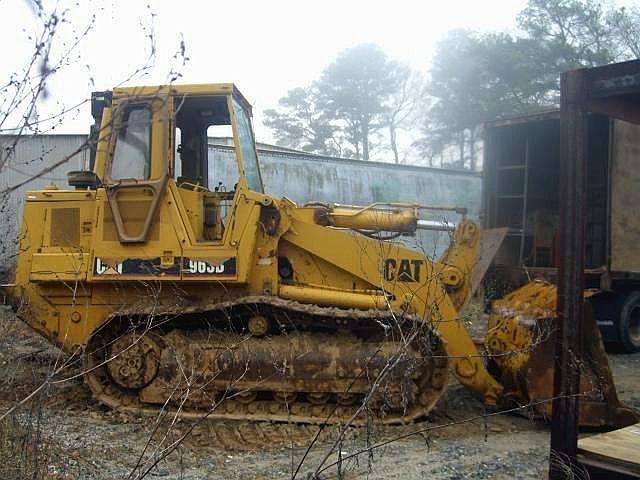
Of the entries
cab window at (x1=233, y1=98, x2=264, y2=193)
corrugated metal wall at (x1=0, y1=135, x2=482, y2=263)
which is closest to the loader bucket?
cab window at (x1=233, y1=98, x2=264, y2=193)

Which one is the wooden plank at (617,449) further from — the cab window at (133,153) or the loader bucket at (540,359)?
the cab window at (133,153)

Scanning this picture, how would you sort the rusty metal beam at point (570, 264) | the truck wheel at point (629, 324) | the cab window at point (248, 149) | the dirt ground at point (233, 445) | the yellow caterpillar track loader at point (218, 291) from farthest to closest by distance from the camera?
the truck wheel at point (629, 324) < the cab window at point (248, 149) < the yellow caterpillar track loader at point (218, 291) < the dirt ground at point (233, 445) < the rusty metal beam at point (570, 264)

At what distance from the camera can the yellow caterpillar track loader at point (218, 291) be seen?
632 centimetres

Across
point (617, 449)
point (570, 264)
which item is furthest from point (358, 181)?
point (617, 449)

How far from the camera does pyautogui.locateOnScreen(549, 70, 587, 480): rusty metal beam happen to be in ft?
→ 13.8

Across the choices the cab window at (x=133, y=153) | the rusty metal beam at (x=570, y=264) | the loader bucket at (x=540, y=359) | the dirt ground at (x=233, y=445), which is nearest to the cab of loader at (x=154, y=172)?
the cab window at (x=133, y=153)

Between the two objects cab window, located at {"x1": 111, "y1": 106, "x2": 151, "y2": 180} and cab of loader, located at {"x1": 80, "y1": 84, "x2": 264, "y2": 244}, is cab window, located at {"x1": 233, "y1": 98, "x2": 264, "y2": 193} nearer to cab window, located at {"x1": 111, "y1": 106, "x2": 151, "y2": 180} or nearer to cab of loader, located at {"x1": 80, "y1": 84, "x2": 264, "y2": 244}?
cab of loader, located at {"x1": 80, "y1": 84, "x2": 264, "y2": 244}

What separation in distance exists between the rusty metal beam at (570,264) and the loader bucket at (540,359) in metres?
0.91

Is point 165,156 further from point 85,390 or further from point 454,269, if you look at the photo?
point 454,269

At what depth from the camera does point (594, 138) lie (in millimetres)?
11117

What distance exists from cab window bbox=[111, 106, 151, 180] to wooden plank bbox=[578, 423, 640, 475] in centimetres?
427

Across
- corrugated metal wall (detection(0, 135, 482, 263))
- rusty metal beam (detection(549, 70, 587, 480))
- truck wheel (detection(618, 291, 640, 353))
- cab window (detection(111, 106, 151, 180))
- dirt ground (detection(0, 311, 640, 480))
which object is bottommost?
dirt ground (detection(0, 311, 640, 480))

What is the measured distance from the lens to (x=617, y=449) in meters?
3.96

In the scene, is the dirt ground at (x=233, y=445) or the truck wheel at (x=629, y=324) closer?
the dirt ground at (x=233, y=445)
